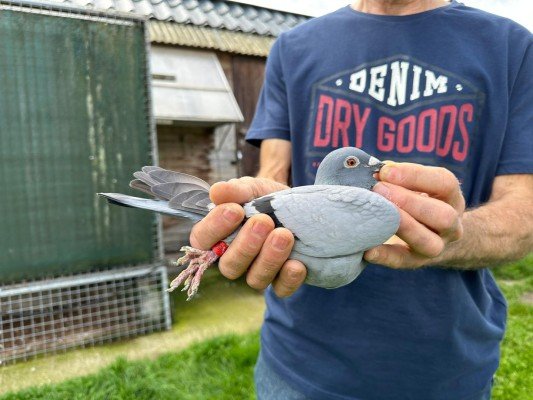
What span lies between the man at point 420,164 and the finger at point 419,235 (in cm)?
41

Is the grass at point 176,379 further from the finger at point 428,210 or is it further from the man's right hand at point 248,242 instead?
the finger at point 428,210

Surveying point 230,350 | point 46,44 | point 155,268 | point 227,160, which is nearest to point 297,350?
point 230,350

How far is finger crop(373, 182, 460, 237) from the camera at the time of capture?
1256mm

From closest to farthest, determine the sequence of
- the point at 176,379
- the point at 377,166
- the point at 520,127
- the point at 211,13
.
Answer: the point at 377,166
the point at 520,127
the point at 176,379
the point at 211,13

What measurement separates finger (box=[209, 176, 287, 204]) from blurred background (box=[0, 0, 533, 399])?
→ 2.38 metres

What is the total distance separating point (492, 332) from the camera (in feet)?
6.23

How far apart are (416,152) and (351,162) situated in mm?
421

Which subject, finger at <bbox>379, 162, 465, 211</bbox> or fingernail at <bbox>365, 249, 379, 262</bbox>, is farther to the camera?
fingernail at <bbox>365, 249, 379, 262</bbox>

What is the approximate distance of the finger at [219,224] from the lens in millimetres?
1289

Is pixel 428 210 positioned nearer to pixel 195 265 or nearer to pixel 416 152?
pixel 416 152

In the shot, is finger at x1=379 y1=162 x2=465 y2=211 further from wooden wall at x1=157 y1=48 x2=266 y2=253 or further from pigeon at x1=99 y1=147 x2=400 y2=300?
wooden wall at x1=157 y1=48 x2=266 y2=253

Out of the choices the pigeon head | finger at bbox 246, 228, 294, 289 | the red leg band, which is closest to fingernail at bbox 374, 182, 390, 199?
the pigeon head

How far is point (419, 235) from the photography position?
50.1 inches

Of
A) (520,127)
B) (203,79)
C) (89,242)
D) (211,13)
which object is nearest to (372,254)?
(520,127)
